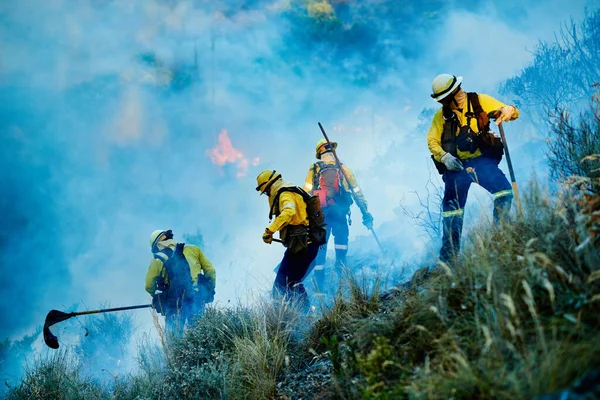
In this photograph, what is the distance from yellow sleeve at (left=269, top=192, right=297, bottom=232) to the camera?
4953 mm

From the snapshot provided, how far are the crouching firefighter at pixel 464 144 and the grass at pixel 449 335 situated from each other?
1380 millimetres

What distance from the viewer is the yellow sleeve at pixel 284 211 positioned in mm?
4953

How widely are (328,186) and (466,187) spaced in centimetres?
353

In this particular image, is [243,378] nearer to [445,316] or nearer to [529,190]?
[445,316]

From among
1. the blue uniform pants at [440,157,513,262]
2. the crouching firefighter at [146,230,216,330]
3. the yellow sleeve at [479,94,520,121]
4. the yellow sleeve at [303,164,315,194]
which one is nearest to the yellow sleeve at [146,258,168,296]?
the crouching firefighter at [146,230,216,330]

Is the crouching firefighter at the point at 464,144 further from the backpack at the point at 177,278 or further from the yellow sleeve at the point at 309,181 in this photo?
the backpack at the point at 177,278

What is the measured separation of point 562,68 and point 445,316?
63.5ft

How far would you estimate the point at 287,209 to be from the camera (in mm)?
5016

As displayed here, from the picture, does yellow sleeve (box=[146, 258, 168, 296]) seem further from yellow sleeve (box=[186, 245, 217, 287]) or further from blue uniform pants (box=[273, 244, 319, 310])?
blue uniform pants (box=[273, 244, 319, 310])

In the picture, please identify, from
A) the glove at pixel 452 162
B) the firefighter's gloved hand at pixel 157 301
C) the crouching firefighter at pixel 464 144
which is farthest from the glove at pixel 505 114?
the firefighter's gloved hand at pixel 157 301

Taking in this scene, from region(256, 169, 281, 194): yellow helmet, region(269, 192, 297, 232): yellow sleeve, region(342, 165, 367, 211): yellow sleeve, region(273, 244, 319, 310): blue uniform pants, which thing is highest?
region(342, 165, 367, 211): yellow sleeve

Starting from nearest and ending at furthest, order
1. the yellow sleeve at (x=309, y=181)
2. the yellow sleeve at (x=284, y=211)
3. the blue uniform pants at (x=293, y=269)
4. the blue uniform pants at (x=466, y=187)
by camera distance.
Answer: the blue uniform pants at (x=466, y=187) → the yellow sleeve at (x=284, y=211) → the blue uniform pants at (x=293, y=269) → the yellow sleeve at (x=309, y=181)

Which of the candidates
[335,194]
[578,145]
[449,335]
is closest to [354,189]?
[335,194]

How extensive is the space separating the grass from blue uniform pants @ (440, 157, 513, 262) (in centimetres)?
100
